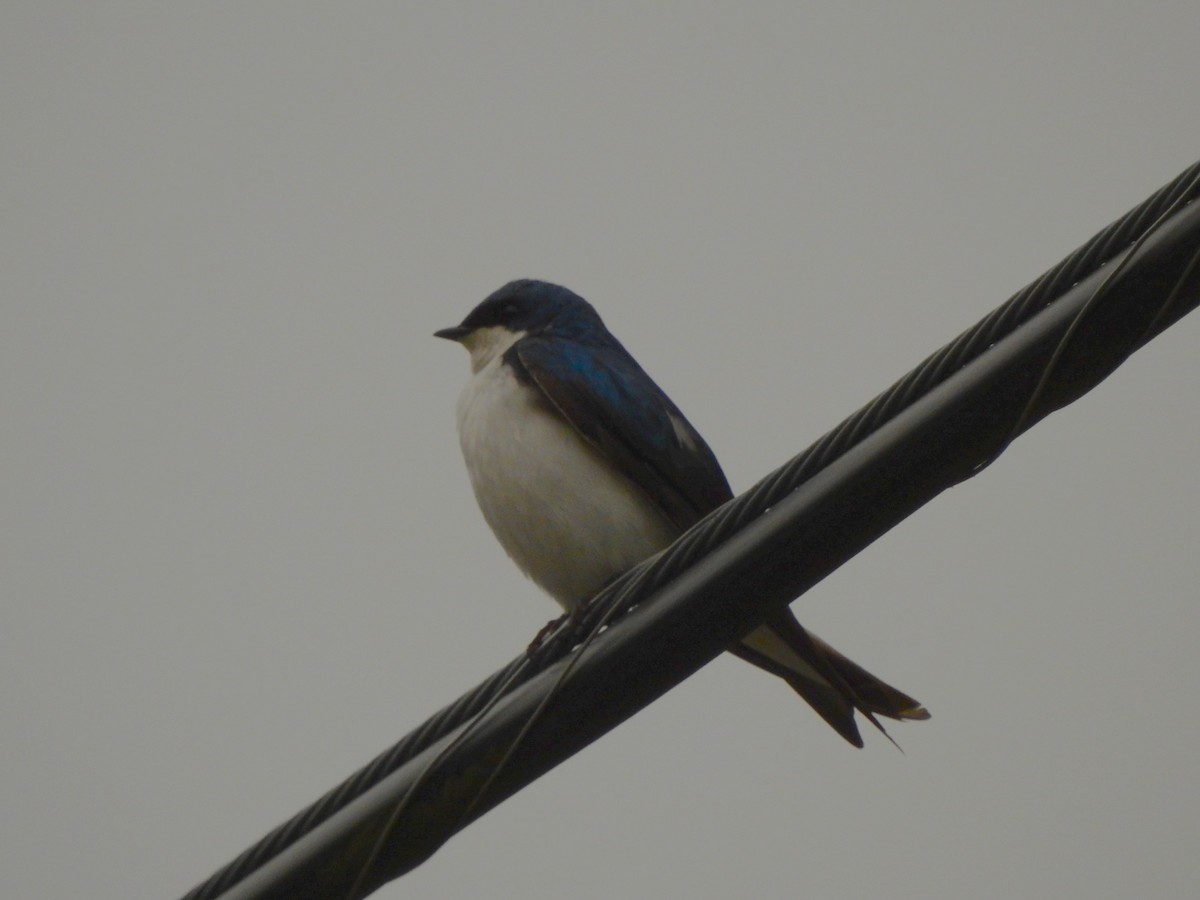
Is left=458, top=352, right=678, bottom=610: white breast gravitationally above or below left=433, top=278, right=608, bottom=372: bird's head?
below

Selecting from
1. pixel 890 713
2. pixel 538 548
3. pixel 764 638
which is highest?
pixel 538 548

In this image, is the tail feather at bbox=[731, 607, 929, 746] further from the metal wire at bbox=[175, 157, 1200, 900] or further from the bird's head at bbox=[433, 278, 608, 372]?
the bird's head at bbox=[433, 278, 608, 372]

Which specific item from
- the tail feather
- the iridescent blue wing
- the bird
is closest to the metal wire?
the tail feather

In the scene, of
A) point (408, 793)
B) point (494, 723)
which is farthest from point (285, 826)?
point (494, 723)

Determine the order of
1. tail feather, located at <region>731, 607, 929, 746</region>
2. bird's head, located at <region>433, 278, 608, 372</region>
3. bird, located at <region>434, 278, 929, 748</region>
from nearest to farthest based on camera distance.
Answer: tail feather, located at <region>731, 607, 929, 746</region> < bird, located at <region>434, 278, 929, 748</region> < bird's head, located at <region>433, 278, 608, 372</region>

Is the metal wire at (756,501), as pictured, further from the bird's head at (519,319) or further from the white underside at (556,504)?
the bird's head at (519,319)

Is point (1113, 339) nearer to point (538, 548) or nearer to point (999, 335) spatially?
point (999, 335)

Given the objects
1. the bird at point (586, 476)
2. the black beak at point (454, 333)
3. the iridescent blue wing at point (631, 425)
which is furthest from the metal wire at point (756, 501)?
the black beak at point (454, 333)
